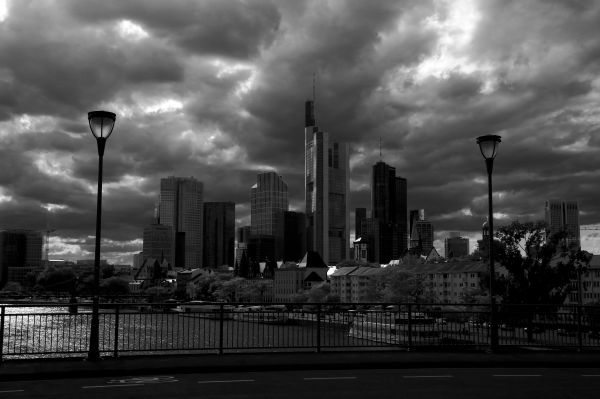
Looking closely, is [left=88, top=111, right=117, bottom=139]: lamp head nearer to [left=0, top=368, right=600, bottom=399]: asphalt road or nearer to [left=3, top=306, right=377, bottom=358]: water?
[left=3, top=306, right=377, bottom=358]: water

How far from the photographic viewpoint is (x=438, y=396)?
12734 mm

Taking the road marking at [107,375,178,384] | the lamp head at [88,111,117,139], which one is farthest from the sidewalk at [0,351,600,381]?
the lamp head at [88,111,117,139]

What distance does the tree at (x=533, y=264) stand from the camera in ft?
120

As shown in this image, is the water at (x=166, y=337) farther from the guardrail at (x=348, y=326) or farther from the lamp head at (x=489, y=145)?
the lamp head at (x=489, y=145)

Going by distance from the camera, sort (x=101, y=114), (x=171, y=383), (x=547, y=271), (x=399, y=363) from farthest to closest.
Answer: (x=547, y=271) → (x=101, y=114) → (x=399, y=363) → (x=171, y=383)

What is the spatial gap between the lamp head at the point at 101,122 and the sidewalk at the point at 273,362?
21.3 ft

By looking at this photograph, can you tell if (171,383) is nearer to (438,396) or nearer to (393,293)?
(438,396)

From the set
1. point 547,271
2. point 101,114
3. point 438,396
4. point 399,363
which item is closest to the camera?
point 438,396

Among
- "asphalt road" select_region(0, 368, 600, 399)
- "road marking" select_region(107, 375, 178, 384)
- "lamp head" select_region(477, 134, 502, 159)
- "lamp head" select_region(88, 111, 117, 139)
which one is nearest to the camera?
"asphalt road" select_region(0, 368, 600, 399)

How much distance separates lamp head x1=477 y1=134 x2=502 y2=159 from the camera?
21.1 meters

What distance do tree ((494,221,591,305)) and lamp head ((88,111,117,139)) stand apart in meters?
25.3

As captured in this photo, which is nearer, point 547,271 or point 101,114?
point 101,114

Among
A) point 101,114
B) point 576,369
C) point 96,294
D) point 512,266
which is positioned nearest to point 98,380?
point 96,294

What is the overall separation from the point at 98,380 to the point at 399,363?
786cm
